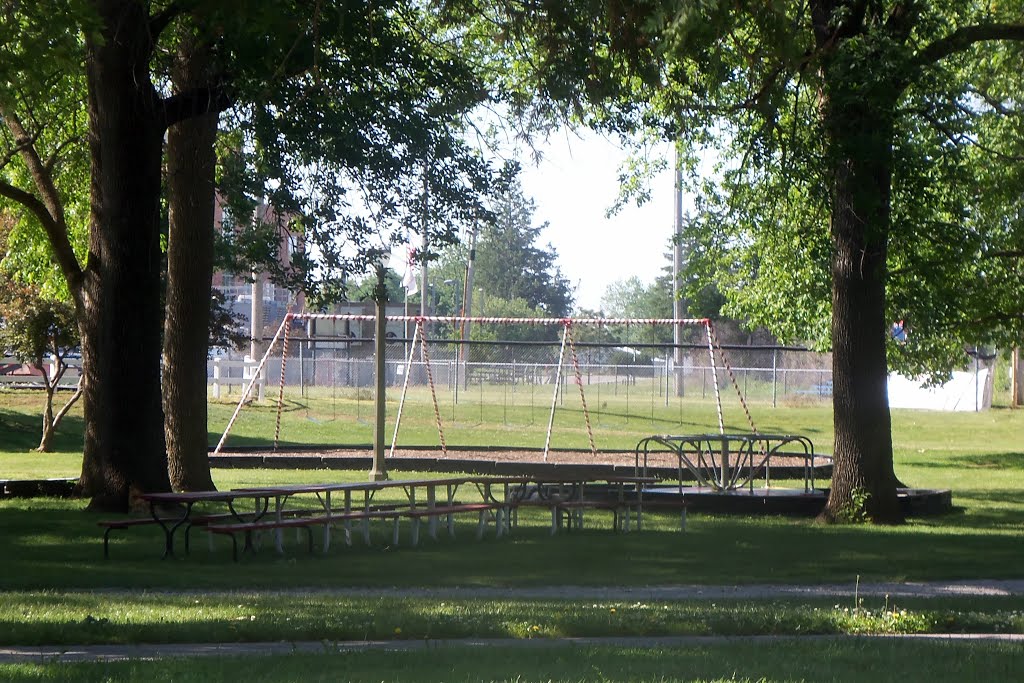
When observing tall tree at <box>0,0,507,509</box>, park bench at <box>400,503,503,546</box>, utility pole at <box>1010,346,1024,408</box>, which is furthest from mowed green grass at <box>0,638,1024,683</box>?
utility pole at <box>1010,346,1024,408</box>

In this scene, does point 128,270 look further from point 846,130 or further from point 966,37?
point 966,37

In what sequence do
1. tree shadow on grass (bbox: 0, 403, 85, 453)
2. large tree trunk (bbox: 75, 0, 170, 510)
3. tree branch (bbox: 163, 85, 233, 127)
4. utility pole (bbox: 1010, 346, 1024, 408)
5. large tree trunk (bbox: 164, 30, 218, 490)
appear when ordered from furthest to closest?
utility pole (bbox: 1010, 346, 1024, 408) → tree shadow on grass (bbox: 0, 403, 85, 453) → large tree trunk (bbox: 164, 30, 218, 490) → tree branch (bbox: 163, 85, 233, 127) → large tree trunk (bbox: 75, 0, 170, 510)

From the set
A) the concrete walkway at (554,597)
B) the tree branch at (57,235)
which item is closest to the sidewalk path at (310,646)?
the concrete walkway at (554,597)

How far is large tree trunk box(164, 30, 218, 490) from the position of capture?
58.3ft

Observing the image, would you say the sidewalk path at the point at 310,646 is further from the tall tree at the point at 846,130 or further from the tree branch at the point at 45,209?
the tree branch at the point at 45,209

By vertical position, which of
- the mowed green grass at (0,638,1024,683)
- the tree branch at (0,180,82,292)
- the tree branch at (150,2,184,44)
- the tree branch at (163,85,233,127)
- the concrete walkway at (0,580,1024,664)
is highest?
the tree branch at (150,2,184,44)

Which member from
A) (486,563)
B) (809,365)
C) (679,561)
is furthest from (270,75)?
(809,365)

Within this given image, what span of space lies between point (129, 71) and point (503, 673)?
37.0 ft

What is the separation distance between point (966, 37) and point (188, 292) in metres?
10.9

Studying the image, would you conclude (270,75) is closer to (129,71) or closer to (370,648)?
(129,71)

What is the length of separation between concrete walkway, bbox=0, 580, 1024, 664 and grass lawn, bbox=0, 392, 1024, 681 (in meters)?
0.22

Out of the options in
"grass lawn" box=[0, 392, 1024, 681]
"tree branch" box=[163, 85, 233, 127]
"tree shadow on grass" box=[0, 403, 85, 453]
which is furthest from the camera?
"tree shadow on grass" box=[0, 403, 85, 453]

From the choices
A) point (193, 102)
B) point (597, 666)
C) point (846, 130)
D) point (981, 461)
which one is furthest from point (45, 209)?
point (981, 461)

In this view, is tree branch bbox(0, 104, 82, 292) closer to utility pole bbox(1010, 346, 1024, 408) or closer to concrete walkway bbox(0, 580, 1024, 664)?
concrete walkway bbox(0, 580, 1024, 664)
